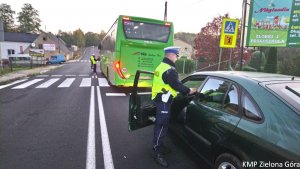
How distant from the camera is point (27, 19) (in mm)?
99938

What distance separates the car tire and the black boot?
3.35 feet

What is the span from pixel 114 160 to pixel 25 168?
4.58 ft

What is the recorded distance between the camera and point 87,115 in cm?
702

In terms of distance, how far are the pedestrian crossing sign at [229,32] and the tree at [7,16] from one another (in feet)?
348

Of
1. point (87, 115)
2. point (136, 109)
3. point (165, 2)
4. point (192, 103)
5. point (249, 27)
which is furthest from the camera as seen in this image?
point (165, 2)

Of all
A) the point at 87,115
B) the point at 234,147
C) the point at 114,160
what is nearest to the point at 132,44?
the point at 87,115

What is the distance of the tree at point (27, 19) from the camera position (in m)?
99.2

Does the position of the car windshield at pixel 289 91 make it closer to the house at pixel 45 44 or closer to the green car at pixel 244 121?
the green car at pixel 244 121

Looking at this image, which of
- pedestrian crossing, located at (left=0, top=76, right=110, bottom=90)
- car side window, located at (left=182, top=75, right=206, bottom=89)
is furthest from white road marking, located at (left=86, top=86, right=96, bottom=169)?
pedestrian crossing, located at (left=0, top=76, right=110, bottom=90)

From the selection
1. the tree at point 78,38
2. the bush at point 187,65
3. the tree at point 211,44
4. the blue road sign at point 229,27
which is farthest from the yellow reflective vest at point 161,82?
the tree at point 78,38

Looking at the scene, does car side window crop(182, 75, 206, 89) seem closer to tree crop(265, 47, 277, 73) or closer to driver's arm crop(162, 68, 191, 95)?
driver's arm crop(162, 68, 191, 95)

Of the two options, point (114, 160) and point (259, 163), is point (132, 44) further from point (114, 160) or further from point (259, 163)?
point (259, 163)

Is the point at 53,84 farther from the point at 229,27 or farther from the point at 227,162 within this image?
the point at 227,162

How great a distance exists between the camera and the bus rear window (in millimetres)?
10664
